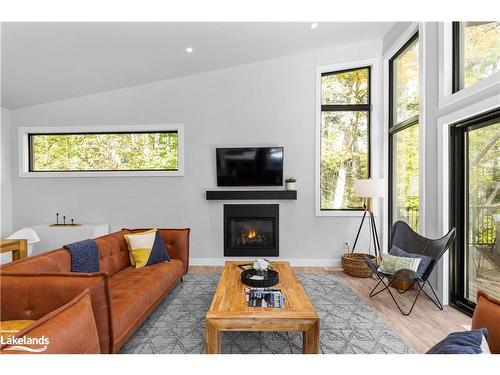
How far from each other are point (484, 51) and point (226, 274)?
3.29 meters

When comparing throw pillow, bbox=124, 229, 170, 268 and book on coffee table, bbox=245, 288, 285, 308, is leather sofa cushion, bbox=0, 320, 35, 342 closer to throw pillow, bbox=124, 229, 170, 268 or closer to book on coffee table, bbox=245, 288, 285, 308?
book on coffee table, bbox=245, 288, 285, 308

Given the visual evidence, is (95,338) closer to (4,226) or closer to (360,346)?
(360,346)

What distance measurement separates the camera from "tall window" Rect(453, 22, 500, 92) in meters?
2.44

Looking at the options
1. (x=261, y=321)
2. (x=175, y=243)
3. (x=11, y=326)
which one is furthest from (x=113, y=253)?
(x=261, y=321)

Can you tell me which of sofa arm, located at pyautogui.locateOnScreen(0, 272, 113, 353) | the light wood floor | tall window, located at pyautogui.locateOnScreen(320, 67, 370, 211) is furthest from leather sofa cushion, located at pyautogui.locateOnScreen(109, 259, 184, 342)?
tall window, located at pyautogui.locateOnScreen(320, 67, 370, 211)

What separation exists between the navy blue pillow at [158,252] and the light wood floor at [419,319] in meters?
2.35

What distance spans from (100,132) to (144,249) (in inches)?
101

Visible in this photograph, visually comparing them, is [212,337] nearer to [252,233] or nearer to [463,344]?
[463,344]

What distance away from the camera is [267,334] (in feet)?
7.29

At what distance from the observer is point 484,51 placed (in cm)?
253

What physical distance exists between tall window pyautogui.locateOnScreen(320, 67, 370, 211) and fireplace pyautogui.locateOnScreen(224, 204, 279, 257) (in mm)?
915

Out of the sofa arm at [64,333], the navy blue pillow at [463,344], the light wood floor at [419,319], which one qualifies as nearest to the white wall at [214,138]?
the light wood floor at [419,319]
